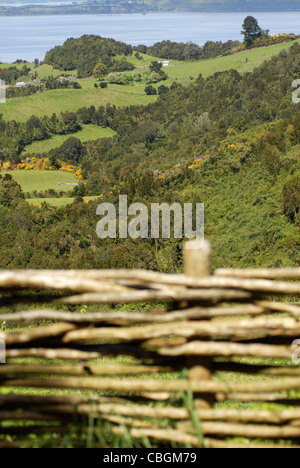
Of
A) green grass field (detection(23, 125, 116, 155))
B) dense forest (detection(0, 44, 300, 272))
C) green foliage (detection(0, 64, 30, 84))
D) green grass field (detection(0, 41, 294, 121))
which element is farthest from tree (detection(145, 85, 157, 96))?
green foliage (detection(0, 64, 30, 84))

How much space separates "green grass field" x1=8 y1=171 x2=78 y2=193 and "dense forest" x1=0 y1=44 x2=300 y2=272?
7.38ft

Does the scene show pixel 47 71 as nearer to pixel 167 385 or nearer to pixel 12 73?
pixel 12 73

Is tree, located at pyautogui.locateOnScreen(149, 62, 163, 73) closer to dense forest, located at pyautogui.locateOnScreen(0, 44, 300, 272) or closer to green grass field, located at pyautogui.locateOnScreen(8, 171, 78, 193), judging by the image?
dense forest, located at pyautogui.locateOnScreen(0, 44, 300, 272)

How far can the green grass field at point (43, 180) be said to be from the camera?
143 ft

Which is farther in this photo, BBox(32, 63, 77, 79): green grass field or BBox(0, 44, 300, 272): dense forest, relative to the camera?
BBox(32, 63, 77, 79): green grass field

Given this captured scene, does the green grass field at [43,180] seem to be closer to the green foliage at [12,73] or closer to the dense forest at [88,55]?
the green foliage at [12,73]

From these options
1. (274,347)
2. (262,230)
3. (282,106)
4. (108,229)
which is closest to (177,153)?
(282,106)

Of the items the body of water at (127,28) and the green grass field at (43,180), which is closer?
the green grass field at (43,180)

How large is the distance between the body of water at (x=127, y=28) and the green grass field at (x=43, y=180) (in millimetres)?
41960

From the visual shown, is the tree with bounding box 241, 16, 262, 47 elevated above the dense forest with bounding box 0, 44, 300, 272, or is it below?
above

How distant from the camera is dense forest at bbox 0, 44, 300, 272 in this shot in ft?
61.9

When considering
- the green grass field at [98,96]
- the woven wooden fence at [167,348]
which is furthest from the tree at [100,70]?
the woven wooden fence at [167,348]
